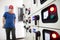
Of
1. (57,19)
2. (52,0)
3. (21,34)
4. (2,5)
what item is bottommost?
(21,34)

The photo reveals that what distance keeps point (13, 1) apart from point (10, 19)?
1.56 meters

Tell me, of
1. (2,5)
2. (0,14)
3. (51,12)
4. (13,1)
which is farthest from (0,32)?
(51,12)

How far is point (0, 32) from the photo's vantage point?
4.38 m

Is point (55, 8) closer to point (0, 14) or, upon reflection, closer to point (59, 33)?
point (59, 33)

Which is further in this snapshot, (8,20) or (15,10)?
(15,10)

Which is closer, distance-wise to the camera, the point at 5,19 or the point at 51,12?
the point at 51,12

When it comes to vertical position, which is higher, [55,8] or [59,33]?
[55,8]

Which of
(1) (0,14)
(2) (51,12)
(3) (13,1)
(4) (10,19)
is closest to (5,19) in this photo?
(4) (10,19)

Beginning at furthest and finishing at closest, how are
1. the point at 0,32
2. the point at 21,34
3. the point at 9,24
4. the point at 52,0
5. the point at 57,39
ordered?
the point at 21,34
the point at 0,32
the point at 9,24
the point at 52,0
the point at 57,39

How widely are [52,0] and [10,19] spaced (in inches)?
→ 99.0

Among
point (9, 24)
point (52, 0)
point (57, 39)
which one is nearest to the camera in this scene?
point (57, 39)

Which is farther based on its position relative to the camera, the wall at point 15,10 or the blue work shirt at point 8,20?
the wall at point 15,10

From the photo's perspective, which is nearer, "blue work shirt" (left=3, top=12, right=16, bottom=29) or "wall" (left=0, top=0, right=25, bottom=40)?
"blue work shirt" (left=3, top=12, right=16, bottom=29)

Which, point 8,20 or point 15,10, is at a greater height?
point 15,10
